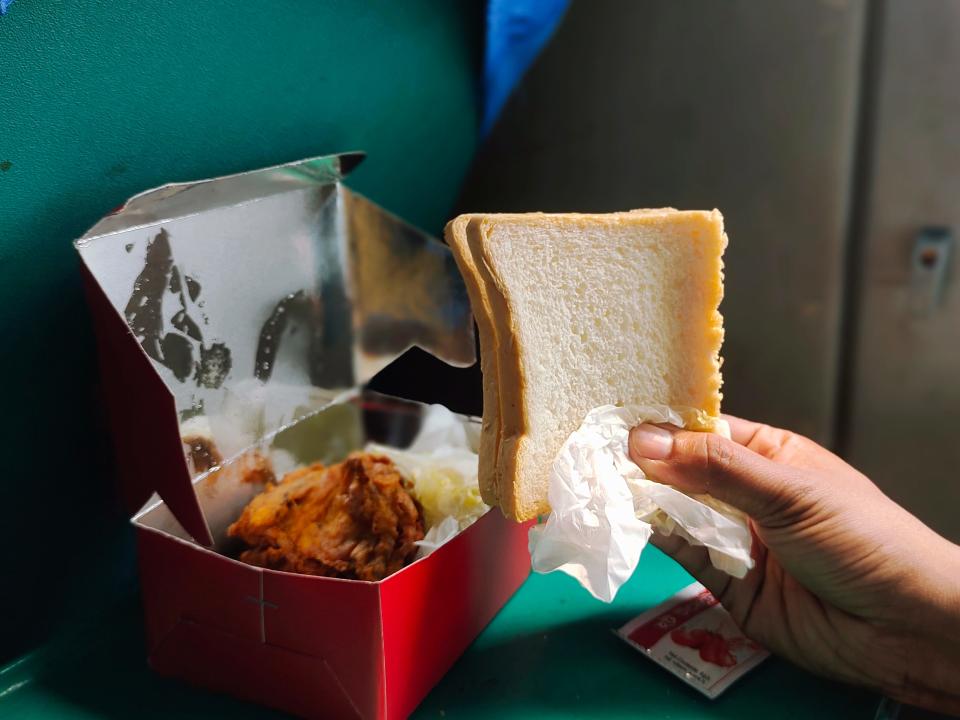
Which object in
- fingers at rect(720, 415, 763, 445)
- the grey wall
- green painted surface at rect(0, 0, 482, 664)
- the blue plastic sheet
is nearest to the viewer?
green painted surface at rect(0, 0, 482, 664)

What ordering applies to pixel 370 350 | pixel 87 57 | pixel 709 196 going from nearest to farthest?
pixel 87 57 → pixel 370 350 → pixel 709 196

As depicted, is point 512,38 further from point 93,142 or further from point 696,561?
point 696,561

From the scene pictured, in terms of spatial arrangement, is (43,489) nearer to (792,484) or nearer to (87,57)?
(87,57)

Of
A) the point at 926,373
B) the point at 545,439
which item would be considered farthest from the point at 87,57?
the point at 926,373

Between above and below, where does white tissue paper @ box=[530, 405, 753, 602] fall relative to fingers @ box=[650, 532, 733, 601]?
above

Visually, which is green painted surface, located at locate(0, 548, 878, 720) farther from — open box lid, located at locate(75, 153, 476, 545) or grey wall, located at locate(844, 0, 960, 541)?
grey wall, located at locate(844, 0, 960, 541)

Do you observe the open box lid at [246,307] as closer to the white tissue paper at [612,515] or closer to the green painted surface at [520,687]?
the green painted surface at [520,687]

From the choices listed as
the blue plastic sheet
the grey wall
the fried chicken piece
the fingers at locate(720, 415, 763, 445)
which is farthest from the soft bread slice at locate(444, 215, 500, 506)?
the grey wall
